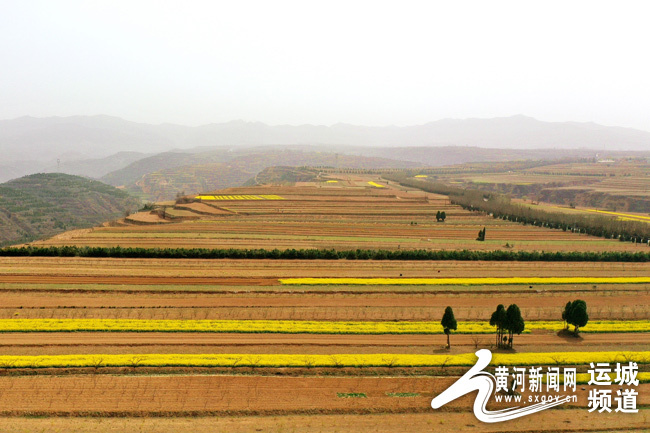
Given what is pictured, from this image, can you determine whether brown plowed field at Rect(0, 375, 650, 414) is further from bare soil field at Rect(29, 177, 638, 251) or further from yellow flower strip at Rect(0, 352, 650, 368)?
bare soil field at Rect(29, 177, 638, 251)

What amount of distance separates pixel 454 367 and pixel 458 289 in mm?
16578

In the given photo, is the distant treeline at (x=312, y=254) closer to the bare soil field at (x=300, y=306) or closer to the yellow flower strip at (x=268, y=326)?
the bare soil field at (x=300, y=306)

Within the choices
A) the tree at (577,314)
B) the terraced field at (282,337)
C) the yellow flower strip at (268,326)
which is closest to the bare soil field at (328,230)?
the terraced field at (282,337)

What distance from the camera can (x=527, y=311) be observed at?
35938 mm

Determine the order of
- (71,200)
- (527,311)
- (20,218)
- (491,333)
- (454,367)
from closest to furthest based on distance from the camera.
Result: (454,367) < (491,333) < (527,311) < (20,218) < (71,200)

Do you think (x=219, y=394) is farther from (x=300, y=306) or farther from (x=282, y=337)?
(x=300, y=306)

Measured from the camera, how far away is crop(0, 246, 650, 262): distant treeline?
5009 cm

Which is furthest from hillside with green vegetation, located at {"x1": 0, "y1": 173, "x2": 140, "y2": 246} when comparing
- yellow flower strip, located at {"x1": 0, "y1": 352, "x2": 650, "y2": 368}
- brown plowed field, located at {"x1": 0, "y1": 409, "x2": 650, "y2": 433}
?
brown plowed field, located at {"x1": 0, "y1": 409, "x2": 650, "y2": 433}

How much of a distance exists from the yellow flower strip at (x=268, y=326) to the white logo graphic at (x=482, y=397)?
21.4 ft

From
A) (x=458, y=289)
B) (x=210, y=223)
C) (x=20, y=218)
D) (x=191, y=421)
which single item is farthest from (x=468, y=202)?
(x=20, y=218)

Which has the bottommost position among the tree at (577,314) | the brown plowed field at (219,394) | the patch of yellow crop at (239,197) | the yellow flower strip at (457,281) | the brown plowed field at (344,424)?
the brown plowed field at (344,424)

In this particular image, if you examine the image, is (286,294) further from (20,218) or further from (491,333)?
(20,218)

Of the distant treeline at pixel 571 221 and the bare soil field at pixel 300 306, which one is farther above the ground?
the distant treeline at pixel 571 221

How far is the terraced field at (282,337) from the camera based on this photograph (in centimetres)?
2117
